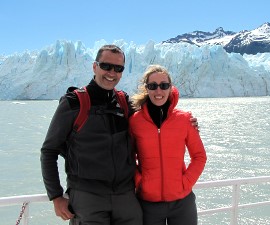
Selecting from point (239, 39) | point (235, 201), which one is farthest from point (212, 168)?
point (239, 39)

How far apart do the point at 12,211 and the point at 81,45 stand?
42771 millimetres

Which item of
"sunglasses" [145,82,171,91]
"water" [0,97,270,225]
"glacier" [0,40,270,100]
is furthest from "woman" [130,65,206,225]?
"glacier" [0,40,270,100]

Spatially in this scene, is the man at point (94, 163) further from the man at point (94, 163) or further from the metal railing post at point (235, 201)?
the metal railing post at point (235, 201)

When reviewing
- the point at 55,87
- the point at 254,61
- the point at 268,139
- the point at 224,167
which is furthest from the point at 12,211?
the point at 254,61

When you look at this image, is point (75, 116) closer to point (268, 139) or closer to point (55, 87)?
point (268, 139)

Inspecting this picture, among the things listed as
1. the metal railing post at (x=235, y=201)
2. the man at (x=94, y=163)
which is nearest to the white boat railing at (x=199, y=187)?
Result: the metal railing post at (x=235, y=201)

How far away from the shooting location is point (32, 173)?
31.3ft

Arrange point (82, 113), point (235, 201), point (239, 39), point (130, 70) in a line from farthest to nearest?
1. point (239, 39)
2. point (130, 70)
3. point (235, 201)
4. point (82, 113)

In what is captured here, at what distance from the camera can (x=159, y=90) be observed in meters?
1.86

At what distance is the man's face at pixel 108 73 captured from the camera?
1.78 metres

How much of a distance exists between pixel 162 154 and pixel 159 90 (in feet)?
1.04

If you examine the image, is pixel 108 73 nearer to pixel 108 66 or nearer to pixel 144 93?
pixel 108 66

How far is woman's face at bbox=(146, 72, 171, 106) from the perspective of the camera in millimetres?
1867

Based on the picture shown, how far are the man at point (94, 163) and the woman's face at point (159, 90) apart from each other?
209 mm
